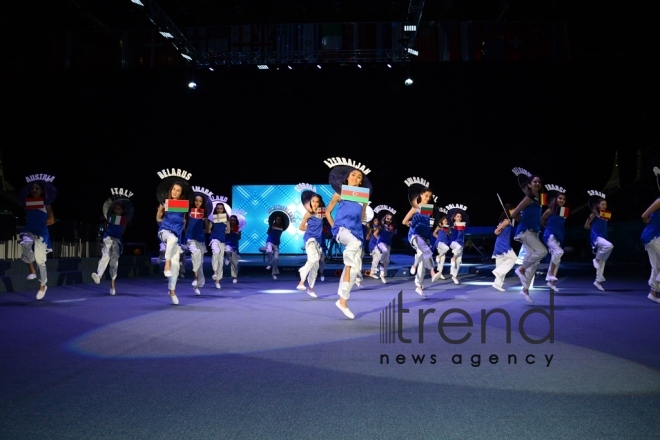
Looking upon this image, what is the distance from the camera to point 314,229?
39.6 ft

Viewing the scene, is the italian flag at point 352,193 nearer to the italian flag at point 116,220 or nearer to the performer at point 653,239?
the performer at point 653,239

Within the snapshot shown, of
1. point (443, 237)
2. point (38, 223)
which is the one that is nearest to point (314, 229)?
point (443, 237)

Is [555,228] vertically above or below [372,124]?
Result: below

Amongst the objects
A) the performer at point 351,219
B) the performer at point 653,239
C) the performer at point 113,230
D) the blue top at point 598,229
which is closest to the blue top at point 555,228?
the blue top at point 598,229

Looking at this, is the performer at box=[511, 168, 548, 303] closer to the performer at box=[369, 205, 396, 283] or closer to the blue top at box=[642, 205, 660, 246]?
the blue top at box=[642, 205, 660, 246]

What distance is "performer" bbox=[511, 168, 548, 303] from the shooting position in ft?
30.9

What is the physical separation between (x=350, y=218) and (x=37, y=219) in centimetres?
591

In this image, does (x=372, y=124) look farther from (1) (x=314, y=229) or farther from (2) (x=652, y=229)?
(2) (x=652, y=229)

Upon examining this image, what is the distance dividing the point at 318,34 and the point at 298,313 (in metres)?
11.2

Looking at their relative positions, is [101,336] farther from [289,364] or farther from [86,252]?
[86,252]

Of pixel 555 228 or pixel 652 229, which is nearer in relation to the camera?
pixel 652 229

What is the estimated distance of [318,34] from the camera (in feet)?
55.2

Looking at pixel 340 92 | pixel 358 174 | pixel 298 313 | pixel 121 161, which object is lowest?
pixel 298 313

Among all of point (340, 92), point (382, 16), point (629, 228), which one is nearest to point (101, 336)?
point (382, 16)
